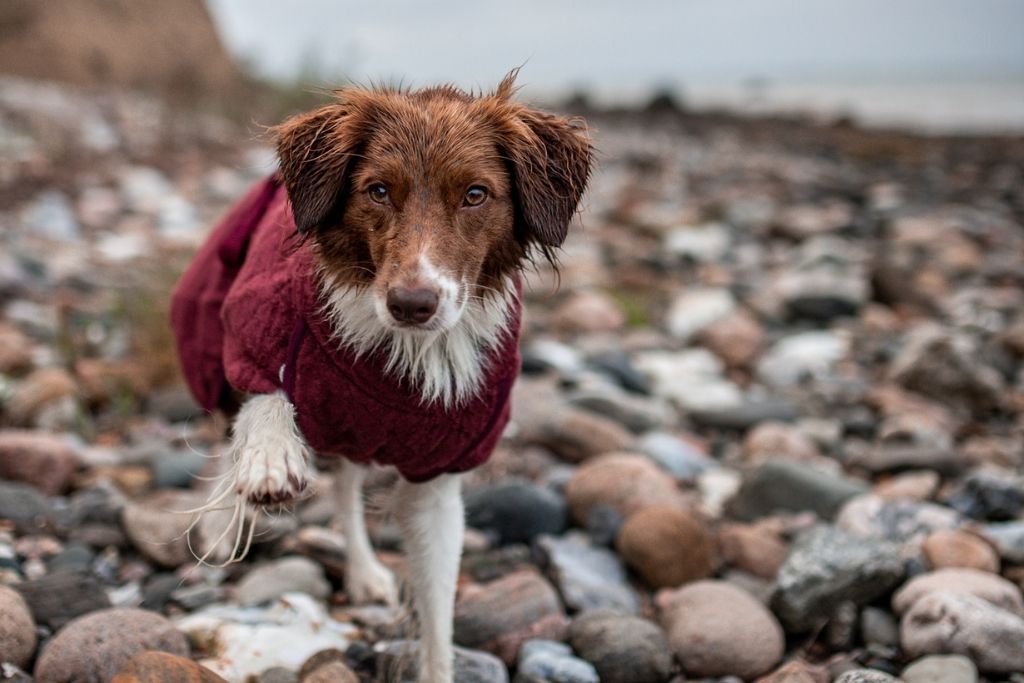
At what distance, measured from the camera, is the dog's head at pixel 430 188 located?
287 cm

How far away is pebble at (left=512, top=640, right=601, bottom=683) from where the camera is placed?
3.67 meters

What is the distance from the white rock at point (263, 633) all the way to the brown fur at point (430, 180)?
1.53 metres

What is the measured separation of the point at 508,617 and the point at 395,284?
1897 millimetres

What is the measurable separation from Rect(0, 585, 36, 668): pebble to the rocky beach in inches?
0.7

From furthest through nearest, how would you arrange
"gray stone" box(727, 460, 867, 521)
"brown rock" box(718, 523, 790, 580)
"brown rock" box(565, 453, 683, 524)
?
"gray stone" box(727, 460, 867, 521)
"brown rock" box(565, 453, 683, 524)
"brown rock" box(718, 523, 790, 580)

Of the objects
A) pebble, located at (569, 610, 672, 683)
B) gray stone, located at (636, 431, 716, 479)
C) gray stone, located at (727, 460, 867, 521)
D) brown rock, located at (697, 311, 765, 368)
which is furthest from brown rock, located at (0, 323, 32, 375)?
brown rock, located at (697, 311, 765, 368)

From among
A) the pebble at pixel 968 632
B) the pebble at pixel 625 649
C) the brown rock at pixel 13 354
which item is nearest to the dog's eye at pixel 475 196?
the pebble at pixel 625 649

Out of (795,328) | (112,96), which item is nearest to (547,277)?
(795,328)

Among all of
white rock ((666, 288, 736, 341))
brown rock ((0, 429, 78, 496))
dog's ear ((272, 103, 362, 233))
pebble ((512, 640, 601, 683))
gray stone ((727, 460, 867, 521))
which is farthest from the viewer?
white rock ((666, 288, 736, 341))

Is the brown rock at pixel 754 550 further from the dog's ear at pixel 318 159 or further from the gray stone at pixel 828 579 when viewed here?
the dog's ear at pixel 318 159

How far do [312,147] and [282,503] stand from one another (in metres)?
1.19

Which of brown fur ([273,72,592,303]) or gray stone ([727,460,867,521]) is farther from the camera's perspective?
gray stone ([727,460,867,521])

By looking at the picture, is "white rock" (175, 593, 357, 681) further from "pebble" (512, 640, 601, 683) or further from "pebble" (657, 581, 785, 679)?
"pebble" (657, 581, 785, 679)

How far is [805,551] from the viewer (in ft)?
13.8
